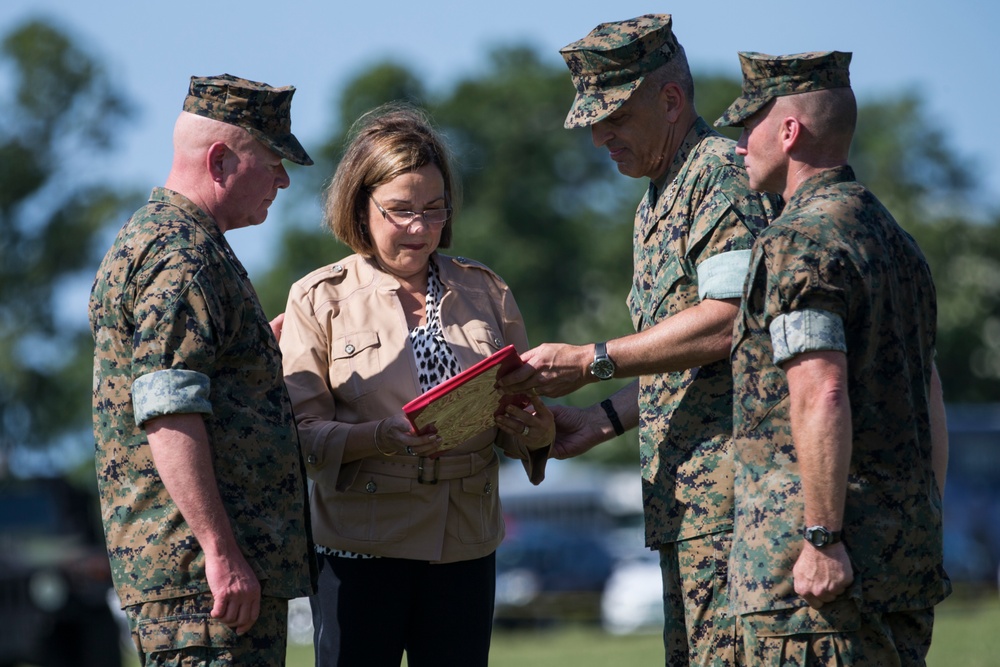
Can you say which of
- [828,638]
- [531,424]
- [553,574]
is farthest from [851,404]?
[553,574]

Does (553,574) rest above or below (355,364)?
below

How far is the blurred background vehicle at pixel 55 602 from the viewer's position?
13273 mm

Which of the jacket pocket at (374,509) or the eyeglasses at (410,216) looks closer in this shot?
the jacket pocket at (374,509)

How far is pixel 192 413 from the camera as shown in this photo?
146 inches

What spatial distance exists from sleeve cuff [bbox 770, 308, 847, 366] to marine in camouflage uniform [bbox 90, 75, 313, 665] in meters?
1.55

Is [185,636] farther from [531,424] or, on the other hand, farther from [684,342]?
[684,342]

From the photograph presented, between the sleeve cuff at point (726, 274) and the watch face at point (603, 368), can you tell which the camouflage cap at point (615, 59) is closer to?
the sleeve cuff at point (726, 274)

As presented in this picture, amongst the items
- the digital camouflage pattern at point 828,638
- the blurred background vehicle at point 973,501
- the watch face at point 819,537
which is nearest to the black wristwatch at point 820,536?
the watch face at point 819,537

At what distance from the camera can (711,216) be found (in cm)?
426

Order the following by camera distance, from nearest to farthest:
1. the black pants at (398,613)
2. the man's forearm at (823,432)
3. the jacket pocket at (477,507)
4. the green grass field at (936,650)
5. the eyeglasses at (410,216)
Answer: the man's forearm at (823,432) → the black pants at (398,613) → the jacket pocket at (477,507) → the eyeglasses at (410,216) → the green grass field at (936,650)

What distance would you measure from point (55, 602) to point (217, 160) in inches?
424

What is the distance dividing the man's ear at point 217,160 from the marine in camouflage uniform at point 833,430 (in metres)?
1.68

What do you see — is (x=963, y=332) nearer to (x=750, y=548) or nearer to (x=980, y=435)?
(x=980, y=435)

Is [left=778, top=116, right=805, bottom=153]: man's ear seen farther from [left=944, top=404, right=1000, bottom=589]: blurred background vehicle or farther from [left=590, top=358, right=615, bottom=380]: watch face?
[left=944, top=404, right=1000, bottom=589]: blurred background vehicle
